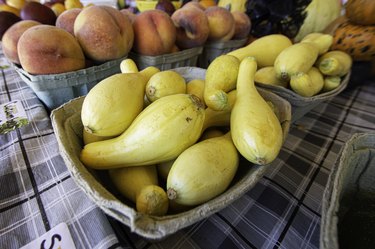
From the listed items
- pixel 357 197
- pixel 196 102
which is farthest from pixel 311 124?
pixel 196 102

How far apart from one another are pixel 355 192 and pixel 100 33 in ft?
1.70

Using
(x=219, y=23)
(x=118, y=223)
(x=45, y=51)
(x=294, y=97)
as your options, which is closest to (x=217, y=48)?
(x=219, y=23)

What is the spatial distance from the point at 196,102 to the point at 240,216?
17 centimetres

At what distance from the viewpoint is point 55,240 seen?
0.25m

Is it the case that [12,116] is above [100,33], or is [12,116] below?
below

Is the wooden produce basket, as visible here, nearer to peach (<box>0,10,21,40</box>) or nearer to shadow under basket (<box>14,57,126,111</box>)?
shadow under basket (<box>14,57,126,111</box>)

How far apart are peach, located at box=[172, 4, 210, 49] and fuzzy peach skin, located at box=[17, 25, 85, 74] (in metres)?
0.29

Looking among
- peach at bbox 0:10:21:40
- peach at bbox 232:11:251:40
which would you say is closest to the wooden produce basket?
peach at bbox 232:11:251:40

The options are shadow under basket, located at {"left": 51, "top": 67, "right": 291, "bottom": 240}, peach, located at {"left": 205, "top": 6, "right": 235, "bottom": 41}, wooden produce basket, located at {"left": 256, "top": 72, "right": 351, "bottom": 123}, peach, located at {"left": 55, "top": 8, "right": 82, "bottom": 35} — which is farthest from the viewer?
peach, located at {"left": 205, "top": 6, "right": 235, "bottom": 41}

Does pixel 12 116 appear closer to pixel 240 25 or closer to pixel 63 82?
pixel 63 82

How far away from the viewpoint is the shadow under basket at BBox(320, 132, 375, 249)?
0.70 ft

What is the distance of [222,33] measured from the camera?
2.09 ft

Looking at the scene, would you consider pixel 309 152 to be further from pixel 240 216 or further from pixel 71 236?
pixel 71 236

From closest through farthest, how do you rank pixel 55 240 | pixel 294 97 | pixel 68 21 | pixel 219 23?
pixel 55 240, pixel 294 97, pixel 68 21, pixel 219 23
